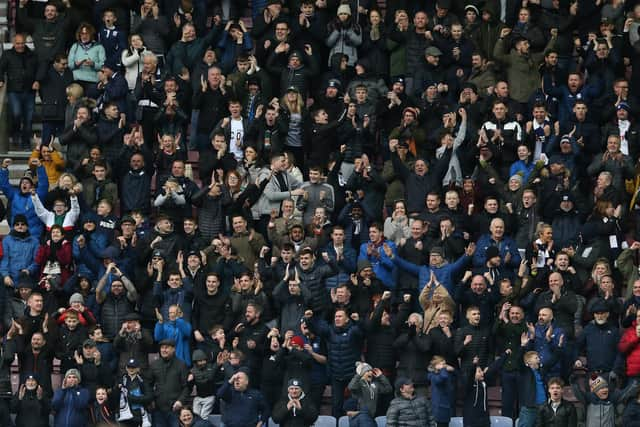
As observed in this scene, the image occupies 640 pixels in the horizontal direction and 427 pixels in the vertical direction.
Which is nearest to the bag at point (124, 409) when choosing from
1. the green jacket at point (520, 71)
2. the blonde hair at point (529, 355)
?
the blonde hair at point (529, 355)

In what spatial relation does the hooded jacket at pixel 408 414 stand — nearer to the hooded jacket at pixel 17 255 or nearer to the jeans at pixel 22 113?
the hooded jacket at pixel 17 255

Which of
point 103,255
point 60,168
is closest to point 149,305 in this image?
point 103,255

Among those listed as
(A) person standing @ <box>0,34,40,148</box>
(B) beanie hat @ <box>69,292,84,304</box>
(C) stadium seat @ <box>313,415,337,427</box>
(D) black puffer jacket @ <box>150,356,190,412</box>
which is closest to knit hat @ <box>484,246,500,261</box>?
(C) stadium seat @ <box>313,415,337,427</box>

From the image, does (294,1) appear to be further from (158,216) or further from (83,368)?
(83,368)

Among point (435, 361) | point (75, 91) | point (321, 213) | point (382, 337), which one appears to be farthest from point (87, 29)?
point (435, 361)

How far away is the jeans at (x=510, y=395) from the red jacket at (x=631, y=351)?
1571 millimetres

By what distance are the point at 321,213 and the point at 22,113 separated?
6.15m

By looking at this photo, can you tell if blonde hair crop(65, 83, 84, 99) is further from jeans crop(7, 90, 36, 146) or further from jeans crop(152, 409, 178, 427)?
jeans crop(152, 409, 178, 427)

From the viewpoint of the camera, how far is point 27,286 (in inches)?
1416

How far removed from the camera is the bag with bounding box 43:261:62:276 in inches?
1430

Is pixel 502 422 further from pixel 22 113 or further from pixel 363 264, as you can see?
pixel 22 113

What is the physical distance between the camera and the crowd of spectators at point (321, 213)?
34406 mm

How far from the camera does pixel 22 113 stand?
130 feet

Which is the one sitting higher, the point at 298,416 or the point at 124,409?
the point at 124,409
